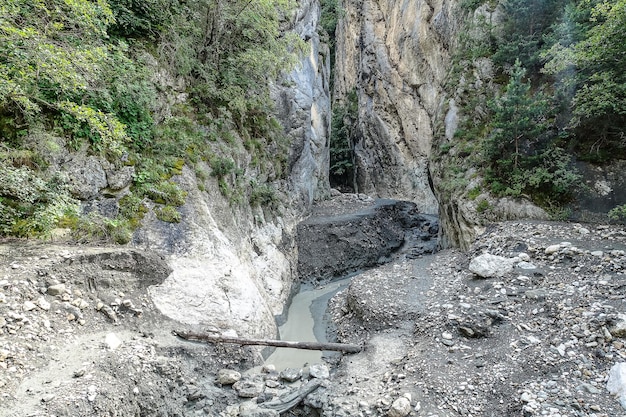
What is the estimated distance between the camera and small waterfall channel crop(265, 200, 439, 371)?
524 inches

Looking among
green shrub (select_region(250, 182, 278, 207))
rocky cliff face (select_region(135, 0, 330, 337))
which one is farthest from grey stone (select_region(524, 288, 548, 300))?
green shrub (select_region(250, 182, 278, 207))

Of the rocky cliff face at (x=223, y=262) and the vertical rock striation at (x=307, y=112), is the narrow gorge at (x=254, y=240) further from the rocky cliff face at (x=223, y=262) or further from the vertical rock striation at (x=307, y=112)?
the vertical rock striation at (x=307, y=112)

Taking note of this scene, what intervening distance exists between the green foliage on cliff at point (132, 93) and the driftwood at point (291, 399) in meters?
5.32

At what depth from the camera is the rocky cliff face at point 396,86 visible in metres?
29.1

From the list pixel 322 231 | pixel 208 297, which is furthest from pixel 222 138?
pixel 322 231

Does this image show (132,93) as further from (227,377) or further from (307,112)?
(307,112)

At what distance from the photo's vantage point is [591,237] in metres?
9.52

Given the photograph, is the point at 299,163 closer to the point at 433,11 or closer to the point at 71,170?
the point at 71,170

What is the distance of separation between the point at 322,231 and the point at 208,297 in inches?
467

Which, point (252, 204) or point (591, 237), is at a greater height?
point (252, 204)

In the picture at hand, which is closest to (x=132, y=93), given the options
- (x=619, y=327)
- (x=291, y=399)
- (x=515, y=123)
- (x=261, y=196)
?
(x=261, y=196)

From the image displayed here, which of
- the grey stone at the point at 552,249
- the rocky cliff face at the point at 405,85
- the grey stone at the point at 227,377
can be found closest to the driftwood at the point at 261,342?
the grey stone at the point at 227,377

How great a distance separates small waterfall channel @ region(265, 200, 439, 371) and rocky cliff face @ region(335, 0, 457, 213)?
5710 millimetres

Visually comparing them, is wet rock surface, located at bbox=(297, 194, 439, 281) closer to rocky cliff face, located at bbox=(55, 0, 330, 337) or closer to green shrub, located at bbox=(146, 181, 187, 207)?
rocky cliff face, located at bbox=(55, 0, 330, 337)
